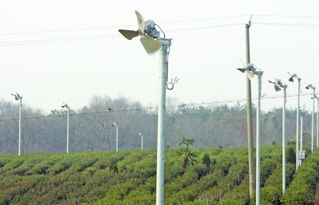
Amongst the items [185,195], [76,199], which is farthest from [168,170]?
[185,195]

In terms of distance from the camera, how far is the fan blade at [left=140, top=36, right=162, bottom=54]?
408 inches

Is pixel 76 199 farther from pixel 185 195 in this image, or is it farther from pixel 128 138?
pixel 128 138

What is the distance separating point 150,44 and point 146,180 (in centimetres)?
2596

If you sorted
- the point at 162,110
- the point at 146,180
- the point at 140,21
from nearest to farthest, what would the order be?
the point at 140,21 < the point at 162,110 < the point at 146,180

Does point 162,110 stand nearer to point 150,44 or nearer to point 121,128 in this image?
point 150,44

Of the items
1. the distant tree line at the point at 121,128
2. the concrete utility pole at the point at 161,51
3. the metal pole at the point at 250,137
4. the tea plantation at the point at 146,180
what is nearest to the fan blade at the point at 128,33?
the concrete utility pole at the point at 161,51

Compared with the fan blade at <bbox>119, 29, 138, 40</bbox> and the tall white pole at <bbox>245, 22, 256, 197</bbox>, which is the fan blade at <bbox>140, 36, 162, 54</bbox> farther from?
the tall white pole at <bbox>245, 22, 256, 197</bbox>

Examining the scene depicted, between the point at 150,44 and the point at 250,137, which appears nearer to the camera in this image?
the point at 150,44

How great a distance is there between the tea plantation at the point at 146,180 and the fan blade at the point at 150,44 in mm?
11426

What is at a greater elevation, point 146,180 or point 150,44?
point 150,44

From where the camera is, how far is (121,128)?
9406 centimetres

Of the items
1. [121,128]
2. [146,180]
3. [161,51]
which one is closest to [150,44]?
[161,51]

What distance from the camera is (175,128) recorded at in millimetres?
95062

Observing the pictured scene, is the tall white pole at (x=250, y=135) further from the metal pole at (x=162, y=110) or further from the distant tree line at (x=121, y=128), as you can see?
the distant tree line at (x=121, y=128)
